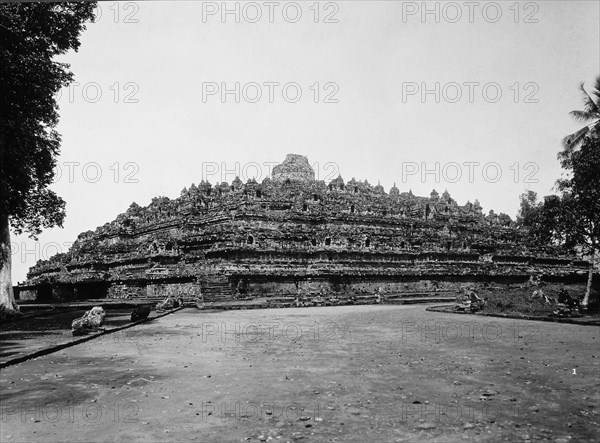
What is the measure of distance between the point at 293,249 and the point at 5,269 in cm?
2062

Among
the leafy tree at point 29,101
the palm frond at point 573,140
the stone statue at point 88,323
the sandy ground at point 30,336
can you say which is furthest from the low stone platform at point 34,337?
the palm frond at point 573,140

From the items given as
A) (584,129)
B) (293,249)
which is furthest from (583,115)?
(293,249)

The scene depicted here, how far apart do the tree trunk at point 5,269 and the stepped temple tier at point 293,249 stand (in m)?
10.0

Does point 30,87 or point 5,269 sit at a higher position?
point 30,87

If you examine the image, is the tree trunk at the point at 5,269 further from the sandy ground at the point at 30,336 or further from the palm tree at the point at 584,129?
the palm tree at the point at 584,129

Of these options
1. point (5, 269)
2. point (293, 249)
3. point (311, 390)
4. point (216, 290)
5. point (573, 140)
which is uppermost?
point (573, 140)

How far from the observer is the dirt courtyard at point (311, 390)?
5293 millimetres

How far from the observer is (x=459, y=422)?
5.54 meters

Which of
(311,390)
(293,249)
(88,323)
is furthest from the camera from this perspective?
(293,249)

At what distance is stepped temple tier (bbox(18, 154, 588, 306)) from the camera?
32.6m

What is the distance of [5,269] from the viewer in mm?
19750

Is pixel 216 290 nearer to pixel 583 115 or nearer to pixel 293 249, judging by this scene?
pixel 293 249

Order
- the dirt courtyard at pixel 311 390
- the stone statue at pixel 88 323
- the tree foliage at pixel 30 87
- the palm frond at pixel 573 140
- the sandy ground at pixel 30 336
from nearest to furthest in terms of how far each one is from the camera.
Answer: the dirt courtyard at pixel 311 390 < the sandy ground at pixel 30 336 < the stone statue at pixel 88 323 < the tree foliage at pixel 30 87 < the palm frond at pixel 573 140

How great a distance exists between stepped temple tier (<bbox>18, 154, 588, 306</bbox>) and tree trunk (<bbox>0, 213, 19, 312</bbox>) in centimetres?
1004
